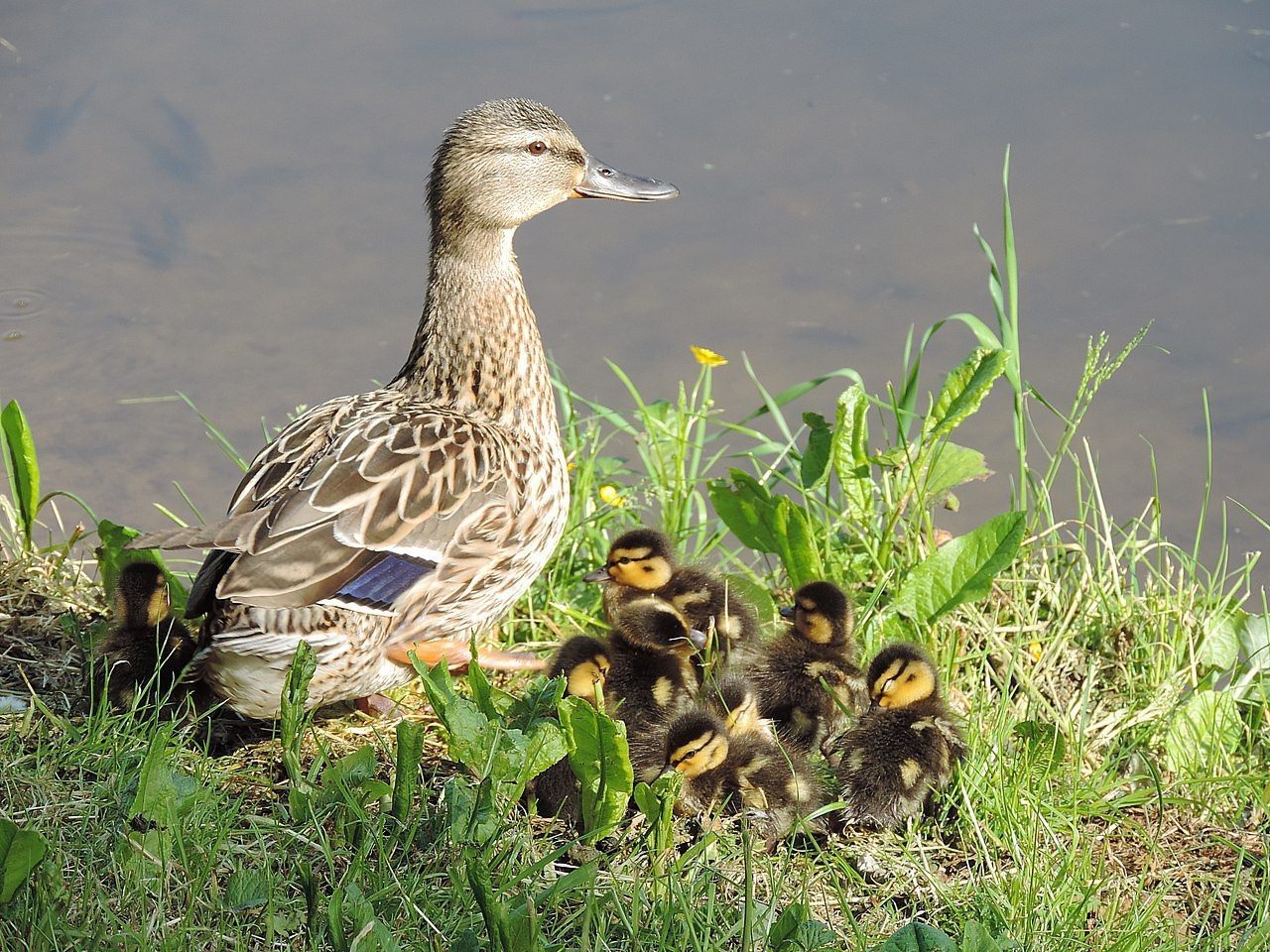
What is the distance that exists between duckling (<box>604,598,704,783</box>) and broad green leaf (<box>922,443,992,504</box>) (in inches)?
32.3

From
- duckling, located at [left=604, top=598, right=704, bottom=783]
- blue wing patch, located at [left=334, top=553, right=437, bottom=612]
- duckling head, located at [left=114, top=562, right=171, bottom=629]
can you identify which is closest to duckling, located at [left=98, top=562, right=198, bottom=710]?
duckling head, located at [left=114, top=562, right=171, bottom=629]

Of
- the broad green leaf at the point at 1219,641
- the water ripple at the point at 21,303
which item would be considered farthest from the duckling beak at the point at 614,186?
the water ripple at the point at 21,303

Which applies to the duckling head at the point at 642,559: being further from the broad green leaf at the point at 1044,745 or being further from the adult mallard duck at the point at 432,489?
the broad green leaf at the point at 1044,745

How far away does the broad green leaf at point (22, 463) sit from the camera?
12.7 feet

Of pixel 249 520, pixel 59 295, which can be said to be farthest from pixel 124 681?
pixel 59 295

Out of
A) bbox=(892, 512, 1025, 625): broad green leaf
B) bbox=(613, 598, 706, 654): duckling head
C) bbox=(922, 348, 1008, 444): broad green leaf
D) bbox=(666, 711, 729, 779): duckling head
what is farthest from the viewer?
bbox=(922, 348, 1008, 444): broad green leaf

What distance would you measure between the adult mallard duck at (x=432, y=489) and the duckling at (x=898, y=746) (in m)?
0.98

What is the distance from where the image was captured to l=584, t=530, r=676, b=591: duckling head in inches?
141

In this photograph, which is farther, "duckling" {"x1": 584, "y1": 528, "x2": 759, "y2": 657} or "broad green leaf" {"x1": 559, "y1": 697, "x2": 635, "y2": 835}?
"duckling" {"x1": 584, "y1": 528, "x2": 759, "y2": 657}

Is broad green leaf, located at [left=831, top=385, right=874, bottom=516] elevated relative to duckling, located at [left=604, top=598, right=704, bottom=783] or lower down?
elevated

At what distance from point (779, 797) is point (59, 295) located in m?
4.17

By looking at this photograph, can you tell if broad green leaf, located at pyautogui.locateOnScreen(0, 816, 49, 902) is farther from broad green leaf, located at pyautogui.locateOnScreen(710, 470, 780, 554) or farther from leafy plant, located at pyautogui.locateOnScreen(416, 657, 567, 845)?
broad green leaf, located at pyautogui.locateOnScreen(710, 470, 780, 554)

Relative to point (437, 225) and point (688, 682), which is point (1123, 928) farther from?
point (437, 225)

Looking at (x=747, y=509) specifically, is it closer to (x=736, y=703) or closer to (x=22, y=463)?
(x=736, y=703)
